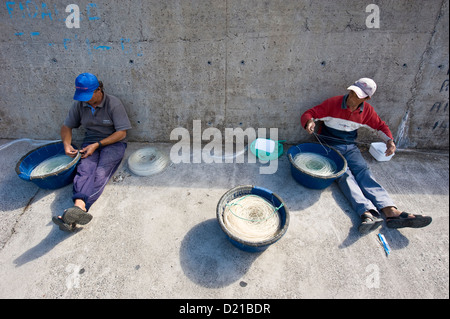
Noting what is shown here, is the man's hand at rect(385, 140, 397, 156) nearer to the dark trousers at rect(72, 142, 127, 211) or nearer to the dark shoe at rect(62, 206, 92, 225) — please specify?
the dark trousers at rect(72, 142, 127, 211)

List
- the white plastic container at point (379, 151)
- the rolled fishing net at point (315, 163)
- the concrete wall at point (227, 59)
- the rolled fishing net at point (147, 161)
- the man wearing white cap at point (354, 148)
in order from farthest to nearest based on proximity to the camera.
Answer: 1. the white plastic container at point (379, 151)
2. the rolled fishing net at point (147, 161)
3. the rolled fishing net at point (315, 163)
4. the concrete wall at point (227, 59)
5. the man wearing white cap at point (354, 148)

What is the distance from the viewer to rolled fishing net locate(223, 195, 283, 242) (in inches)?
101

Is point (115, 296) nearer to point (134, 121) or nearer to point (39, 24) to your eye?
point (134, 121)

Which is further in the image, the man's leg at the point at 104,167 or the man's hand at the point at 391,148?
the man's hand at the point at 391,148

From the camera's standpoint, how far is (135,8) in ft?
10.5

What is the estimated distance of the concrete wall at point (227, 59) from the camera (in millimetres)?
3201

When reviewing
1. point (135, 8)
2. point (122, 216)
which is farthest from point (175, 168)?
point (135, 8)

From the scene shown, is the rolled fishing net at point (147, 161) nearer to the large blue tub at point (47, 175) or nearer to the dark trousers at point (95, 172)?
the dark trousers at point (95, 172)

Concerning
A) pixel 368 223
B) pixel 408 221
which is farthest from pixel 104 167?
pixel 408 221

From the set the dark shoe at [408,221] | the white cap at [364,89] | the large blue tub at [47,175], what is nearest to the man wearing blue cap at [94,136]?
the large blue tub at [47,175]

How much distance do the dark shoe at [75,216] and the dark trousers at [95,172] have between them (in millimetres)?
231

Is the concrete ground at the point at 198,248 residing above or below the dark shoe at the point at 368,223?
below

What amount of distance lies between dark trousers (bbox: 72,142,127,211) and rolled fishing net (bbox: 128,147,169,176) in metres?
0.22

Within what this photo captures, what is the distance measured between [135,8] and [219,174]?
2.52m
